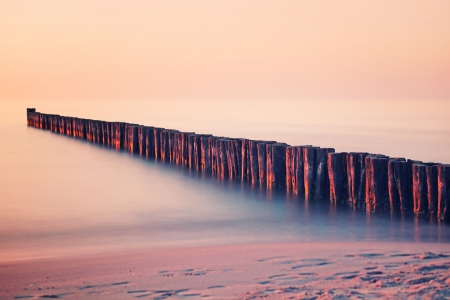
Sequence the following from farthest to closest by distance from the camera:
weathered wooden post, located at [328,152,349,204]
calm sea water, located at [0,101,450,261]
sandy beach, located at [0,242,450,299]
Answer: weathered wooden post, located at [328,152,349,204]
calm sea water, located at [0,101,450,261]
sandy beach, located at [0,242,450,299]

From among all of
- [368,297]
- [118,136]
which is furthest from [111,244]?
[118,136]

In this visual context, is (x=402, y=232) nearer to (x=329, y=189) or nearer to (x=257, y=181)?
(x=329, y=189)

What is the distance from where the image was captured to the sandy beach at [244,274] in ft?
11.9

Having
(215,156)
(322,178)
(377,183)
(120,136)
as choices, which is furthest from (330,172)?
(120,136)

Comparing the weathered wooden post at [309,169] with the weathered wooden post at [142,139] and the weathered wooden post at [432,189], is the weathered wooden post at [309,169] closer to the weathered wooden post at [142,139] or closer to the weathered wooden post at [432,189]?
the weathered wooden post at [432,189]

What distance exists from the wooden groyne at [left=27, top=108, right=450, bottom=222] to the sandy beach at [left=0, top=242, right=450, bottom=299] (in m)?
1.53

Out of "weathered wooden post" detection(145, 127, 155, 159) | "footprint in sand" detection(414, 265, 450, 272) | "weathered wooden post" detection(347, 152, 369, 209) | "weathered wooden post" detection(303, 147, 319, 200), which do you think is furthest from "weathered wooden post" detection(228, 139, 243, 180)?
"footprint in sand" detection(414, 265, 450, 272)

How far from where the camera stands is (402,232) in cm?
614

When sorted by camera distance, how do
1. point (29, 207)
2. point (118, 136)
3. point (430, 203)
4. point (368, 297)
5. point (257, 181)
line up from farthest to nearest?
point (118, 136)
point (257, 181)
point (29, 207)
point (430, 203)
point (368, 297)

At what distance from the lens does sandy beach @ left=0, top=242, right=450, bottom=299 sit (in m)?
3.62

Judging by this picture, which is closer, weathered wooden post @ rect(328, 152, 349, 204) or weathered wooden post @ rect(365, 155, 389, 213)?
weathered wooden post @ rect(365, 155, 389, 213)

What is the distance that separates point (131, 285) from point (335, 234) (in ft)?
10.5

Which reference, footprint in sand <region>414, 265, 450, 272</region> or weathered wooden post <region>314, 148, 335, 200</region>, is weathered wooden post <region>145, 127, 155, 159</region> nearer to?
weathered wooden post <region>314, 148, 335, 200</region>

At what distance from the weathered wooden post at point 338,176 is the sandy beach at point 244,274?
2.52 m
